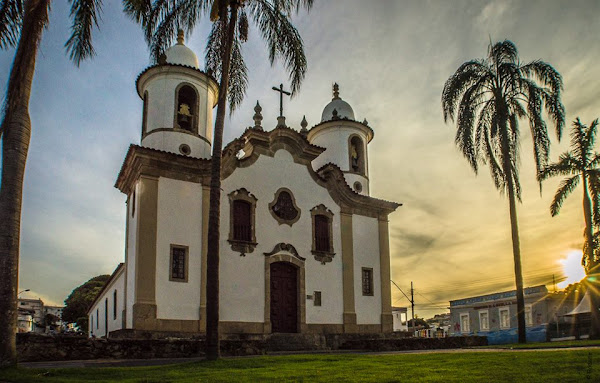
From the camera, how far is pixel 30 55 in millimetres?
10586

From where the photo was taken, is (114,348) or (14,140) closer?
(14,140)

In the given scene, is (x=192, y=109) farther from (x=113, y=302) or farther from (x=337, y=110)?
(x=337, y=110)

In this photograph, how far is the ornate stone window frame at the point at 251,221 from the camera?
1926 cm

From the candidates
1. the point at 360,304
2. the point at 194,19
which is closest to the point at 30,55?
the point at 194,19

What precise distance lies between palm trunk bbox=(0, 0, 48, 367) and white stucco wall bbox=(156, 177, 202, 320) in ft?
25.0

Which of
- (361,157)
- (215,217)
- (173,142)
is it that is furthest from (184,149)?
(361,157)

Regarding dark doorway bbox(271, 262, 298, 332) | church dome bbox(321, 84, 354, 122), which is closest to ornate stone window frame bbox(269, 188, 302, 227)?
dark doorway bbox(271, 262, 298, 332)

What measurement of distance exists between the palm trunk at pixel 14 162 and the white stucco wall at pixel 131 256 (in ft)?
24.6

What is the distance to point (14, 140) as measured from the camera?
402 inches

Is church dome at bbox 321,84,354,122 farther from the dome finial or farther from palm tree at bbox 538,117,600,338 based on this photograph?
palm tree at bbox 538,117,600,338

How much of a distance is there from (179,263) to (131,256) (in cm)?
180

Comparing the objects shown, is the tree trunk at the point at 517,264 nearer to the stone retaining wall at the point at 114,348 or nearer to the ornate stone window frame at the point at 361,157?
the ornate stone window frame at the point at 361,157

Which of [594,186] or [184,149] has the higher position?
[184,149]

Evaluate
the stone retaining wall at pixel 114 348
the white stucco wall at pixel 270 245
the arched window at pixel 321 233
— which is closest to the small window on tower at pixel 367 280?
the white stucco wall at pixel 270 245
